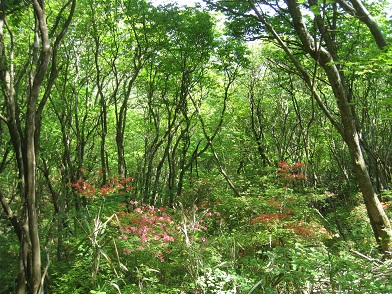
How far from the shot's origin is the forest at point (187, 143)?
414 centimetres

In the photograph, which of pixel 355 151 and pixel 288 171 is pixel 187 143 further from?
pixel 355 151

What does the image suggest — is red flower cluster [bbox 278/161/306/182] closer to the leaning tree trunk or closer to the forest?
the forest

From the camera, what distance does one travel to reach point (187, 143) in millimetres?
13922

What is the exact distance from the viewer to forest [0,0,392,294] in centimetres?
414

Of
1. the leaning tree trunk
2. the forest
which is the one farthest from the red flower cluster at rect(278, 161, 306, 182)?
the leaning tree trunk

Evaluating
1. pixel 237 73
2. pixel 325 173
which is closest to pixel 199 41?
pixel 237 73

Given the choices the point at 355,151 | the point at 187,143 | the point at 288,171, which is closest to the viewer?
the point at 355,151

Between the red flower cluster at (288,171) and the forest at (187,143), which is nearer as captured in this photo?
the forest at (187,143)

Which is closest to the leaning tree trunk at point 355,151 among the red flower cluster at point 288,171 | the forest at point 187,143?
the forest at point 187,143

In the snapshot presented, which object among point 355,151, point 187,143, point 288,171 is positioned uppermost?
point 187,143

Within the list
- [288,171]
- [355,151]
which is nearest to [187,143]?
[288,171]

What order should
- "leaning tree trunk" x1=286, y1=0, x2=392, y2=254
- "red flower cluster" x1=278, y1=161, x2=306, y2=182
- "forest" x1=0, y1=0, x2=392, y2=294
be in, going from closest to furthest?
"forest" x1=0, y1=0, x2=392, y2=294, "leaning tree trunk" x1=286, y1=0, x2=392, y2=254, "red flower cluster" x1=278, y1=161, x2=306, y2=182

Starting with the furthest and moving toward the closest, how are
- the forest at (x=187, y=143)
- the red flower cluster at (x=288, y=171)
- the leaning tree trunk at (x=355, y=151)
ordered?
the red flower cluster at (x=288, y=171) < the leaning tree trunk at (x=355, y=151) < the forest at (x=187, y=143)

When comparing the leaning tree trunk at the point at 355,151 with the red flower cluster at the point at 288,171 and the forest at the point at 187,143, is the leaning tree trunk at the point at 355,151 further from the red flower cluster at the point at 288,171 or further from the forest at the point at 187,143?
the red flower cluster at the point at 288,171
